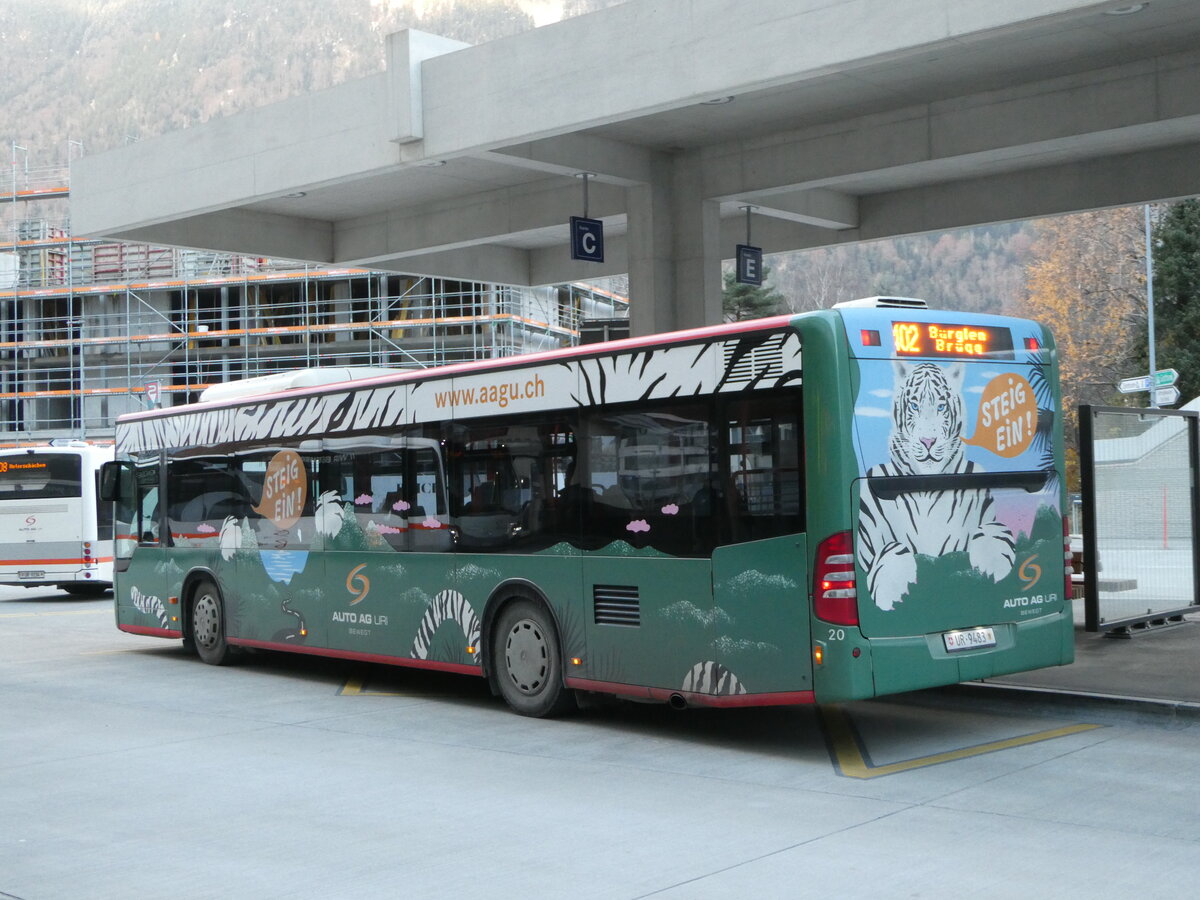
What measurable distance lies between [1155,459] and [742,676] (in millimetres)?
7358

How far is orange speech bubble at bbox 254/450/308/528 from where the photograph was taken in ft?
44.9

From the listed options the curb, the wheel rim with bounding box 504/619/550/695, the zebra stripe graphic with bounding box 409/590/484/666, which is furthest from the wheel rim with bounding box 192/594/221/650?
the curb

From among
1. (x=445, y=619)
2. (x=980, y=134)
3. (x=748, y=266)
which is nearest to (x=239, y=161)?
(x=748, y=266)

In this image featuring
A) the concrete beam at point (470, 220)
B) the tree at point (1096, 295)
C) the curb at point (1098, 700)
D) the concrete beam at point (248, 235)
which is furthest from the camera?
the tree at point (1096, 295)

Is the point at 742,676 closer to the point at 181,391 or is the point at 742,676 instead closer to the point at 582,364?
the point at 582,364

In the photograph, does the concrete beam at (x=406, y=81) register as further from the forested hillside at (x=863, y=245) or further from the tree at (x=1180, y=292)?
the tree at (x=1180, y=292)

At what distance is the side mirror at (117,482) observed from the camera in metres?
16.5

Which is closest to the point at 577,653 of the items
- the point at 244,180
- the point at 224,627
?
the point at 224,627

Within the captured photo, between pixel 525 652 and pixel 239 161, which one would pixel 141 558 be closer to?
pixel 239 161

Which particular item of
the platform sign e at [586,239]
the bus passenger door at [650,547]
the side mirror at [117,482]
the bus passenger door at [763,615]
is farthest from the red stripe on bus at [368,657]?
the platform sign e at [586,239]

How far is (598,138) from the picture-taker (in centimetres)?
1702

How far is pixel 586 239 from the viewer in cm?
1806

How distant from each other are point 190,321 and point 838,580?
51387 millimetres

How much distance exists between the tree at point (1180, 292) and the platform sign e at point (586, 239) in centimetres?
3477
